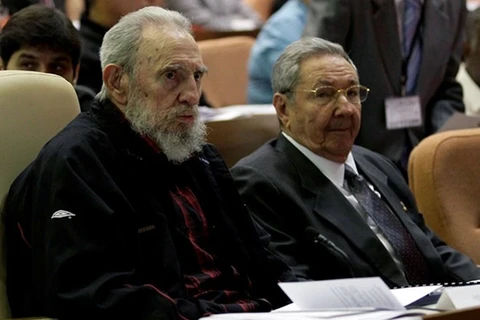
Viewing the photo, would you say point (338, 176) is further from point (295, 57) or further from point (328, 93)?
point (295, 57)

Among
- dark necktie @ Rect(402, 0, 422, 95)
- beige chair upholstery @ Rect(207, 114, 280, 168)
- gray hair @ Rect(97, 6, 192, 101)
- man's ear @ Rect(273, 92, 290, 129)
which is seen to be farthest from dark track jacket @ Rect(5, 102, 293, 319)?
dark necktie @ Rect(402, 0, 422, 95)

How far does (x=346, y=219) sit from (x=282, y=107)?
0.50m

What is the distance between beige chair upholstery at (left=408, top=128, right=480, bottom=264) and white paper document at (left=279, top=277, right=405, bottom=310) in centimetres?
165

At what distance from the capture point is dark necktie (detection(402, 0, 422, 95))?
5.26 meters

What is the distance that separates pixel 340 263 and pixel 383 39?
6.23 ft

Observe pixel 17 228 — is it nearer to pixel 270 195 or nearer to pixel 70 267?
pixel 70 267

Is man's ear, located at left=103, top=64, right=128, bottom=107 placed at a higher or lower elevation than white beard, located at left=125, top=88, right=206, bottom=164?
higher

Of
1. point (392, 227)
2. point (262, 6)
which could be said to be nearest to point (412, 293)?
point (392, 227)

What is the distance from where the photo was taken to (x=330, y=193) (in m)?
3.63

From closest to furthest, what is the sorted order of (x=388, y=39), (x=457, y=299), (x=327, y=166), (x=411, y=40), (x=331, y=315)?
(x=331, y=315)
(x=457, y=299)
(x=327, y=166)
(x=388, y=39)
(x=411, y=40)

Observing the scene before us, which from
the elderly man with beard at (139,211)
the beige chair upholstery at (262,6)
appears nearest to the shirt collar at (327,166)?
the elderly man with beard at (139,211)

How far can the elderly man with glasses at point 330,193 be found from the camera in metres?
3.51

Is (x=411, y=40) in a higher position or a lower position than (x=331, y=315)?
lower

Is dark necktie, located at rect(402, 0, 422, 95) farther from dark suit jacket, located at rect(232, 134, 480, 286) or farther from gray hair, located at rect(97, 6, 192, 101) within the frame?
gray hair, located at rect(97, 6, 192, 101)
